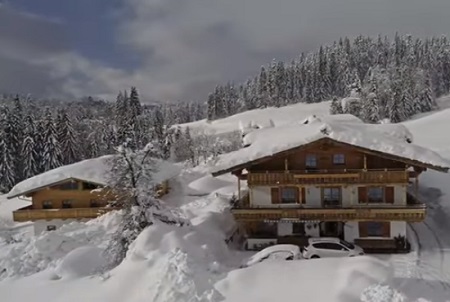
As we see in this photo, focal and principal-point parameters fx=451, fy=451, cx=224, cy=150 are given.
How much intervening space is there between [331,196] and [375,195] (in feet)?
9.33

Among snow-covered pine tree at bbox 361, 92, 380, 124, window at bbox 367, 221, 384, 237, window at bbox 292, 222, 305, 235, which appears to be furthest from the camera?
snow-covered pine tree at bbox 361, 92, 380, 124

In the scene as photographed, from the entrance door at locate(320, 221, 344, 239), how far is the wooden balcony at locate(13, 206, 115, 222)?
20534mm

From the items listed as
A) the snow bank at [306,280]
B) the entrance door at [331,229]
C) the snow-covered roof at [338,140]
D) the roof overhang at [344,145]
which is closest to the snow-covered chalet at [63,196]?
the snow-covered roof at [338,140]

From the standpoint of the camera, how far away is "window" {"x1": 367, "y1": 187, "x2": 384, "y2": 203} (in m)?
29.8

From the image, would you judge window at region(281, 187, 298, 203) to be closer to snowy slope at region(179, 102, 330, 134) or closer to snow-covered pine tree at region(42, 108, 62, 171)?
snow-covered pine tree at region(42, 108, 62, 171)

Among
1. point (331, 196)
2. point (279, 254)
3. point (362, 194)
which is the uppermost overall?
point (362, 194)

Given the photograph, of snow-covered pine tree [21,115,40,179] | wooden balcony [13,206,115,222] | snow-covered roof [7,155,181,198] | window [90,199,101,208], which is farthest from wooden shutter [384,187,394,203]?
snow-covered pine tree [21,115,40,179]

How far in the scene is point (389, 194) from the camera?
29.7 meters

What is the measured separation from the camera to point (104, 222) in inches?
1502

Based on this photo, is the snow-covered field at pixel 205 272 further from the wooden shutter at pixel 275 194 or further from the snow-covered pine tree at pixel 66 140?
the snow-covered pine tree at pixel 66 140

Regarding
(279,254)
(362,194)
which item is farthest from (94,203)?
(362,194)

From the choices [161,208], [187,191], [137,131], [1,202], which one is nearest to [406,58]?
[137,131]

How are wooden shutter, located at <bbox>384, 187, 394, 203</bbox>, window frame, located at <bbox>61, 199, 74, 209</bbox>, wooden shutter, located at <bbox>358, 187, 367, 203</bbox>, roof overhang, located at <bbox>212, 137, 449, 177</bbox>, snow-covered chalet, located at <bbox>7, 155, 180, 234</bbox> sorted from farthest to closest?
window frame, located at <bbox>61, 199, 74, 209</bbox> < snow-covered chalet, located at <bbox>7, 155, 180, 234</bbox> < wooden shutter, located at <bbox>358, 187, 367, 203</bbox> < wooden shutter, located at <bbox>384, 187, 394, 203</bbox> < roof overhang, located at <bbox>212, 137, 449, 177</bbox>

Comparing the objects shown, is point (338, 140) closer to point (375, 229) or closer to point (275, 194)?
point (275, 194)
